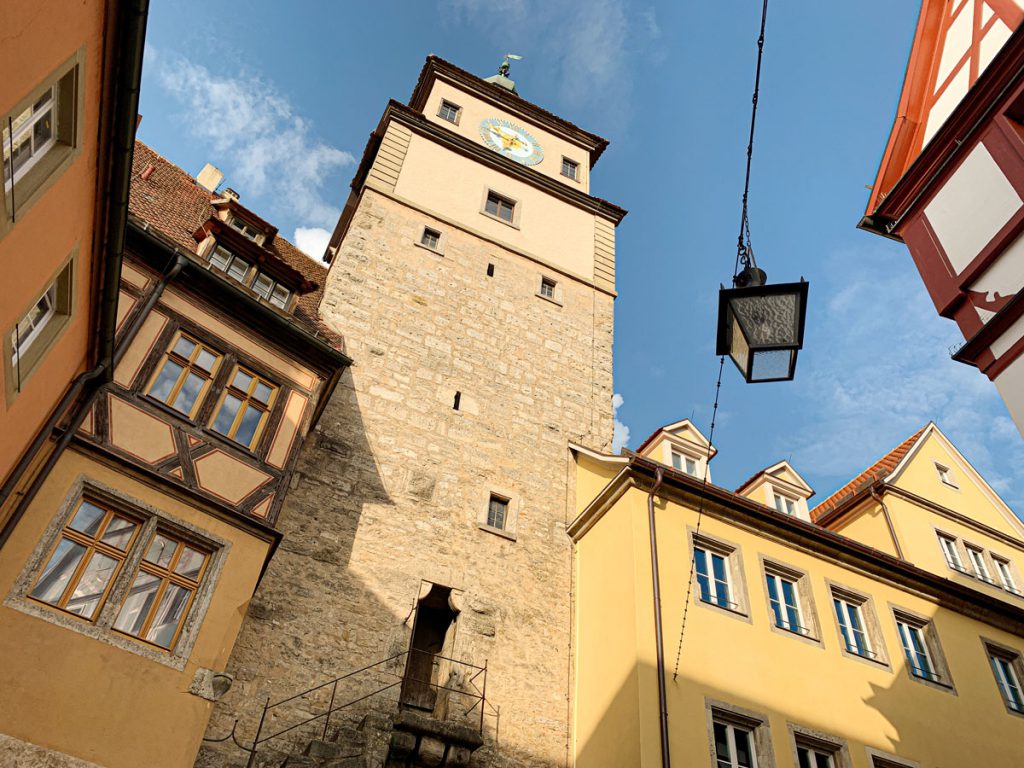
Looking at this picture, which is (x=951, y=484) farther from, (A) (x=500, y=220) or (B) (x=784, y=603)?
(A) (x=500, y=220)

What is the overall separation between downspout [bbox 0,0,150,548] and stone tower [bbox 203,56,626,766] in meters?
3.63

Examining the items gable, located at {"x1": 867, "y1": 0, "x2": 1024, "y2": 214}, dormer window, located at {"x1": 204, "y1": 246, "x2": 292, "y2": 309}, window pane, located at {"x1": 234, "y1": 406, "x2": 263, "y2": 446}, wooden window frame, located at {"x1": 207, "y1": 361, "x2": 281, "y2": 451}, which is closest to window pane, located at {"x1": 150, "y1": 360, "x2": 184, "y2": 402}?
wooden window frame, located at {"x1": 207, "y1": 361, "x2": 281, "y2": 451}

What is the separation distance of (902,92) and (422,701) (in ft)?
36.4

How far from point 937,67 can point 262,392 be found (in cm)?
1022

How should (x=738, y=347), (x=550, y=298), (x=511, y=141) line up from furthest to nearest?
1. (x=511, y=141)
2. (x=550, y=298)
3. (x=738, y=347)

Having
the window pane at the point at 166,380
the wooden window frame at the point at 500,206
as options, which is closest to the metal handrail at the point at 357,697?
the window pane at the point at 166,380

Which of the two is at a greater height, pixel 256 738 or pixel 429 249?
pixel 429 249

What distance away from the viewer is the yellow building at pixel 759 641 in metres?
11.0

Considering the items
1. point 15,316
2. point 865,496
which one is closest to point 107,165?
point 15,316

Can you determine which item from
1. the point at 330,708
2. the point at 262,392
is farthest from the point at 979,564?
the point at 262,392

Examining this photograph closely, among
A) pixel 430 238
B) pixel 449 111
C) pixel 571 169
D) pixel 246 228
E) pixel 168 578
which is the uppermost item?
pixel 571 169

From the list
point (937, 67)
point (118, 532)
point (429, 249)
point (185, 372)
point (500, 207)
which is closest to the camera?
point (118, 532)

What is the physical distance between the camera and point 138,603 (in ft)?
28.0

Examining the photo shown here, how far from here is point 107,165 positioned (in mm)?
7801
